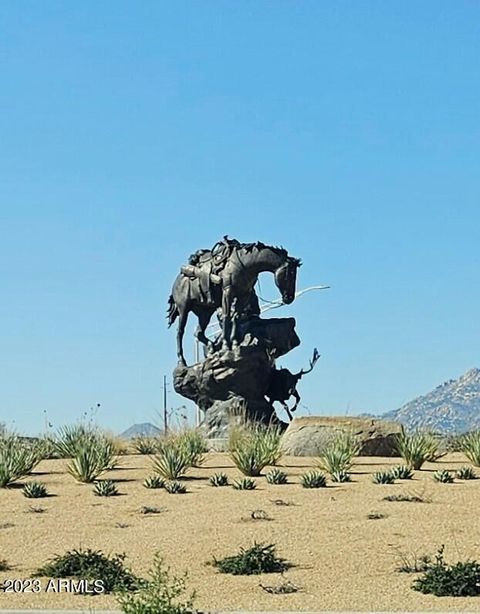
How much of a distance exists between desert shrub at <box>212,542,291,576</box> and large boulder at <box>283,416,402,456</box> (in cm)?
1068

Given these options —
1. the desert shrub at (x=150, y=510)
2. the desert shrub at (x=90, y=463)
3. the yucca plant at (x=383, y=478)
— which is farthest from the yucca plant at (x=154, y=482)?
the yucca plant at (x=383, y=478)

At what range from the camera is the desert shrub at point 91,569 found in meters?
12.9

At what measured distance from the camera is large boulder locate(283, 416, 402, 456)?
24.8 metres

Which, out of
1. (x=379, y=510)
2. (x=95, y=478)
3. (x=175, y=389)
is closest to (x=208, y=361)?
(x=175, y=389)

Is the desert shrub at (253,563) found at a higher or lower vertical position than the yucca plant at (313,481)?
lower

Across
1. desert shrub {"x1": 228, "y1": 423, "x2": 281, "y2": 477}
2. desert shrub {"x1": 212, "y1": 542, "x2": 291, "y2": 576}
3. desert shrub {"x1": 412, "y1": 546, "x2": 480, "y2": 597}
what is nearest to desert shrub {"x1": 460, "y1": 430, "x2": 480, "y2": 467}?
desert shrub {"x1": 228, "y1": 423, "x2": 281, "y2": 477}

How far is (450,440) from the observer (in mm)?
30516

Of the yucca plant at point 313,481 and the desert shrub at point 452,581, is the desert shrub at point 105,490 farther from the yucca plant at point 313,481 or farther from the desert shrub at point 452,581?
the desert shrub at point 452,581

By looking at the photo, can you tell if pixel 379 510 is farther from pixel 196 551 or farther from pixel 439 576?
pixel 439 576

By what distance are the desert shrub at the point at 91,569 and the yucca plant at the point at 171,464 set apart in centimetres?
684

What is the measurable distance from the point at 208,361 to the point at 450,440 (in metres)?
6.53

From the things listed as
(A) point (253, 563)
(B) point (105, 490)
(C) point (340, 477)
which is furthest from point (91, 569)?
(C) point (340, 477)

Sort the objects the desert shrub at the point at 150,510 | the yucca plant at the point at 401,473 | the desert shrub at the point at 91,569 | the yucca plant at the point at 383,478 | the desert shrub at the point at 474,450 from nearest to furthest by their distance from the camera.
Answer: the desert shrub at the point at 91,569 < the desert shrub at the point at 150,510 < the yucca plant at the point at 383,478 < the yucca plant at the point at 401,473 < the desert shrub at the point at 474,450

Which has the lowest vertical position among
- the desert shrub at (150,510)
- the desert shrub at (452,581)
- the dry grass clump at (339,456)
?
the desert shrub at (452,581)
